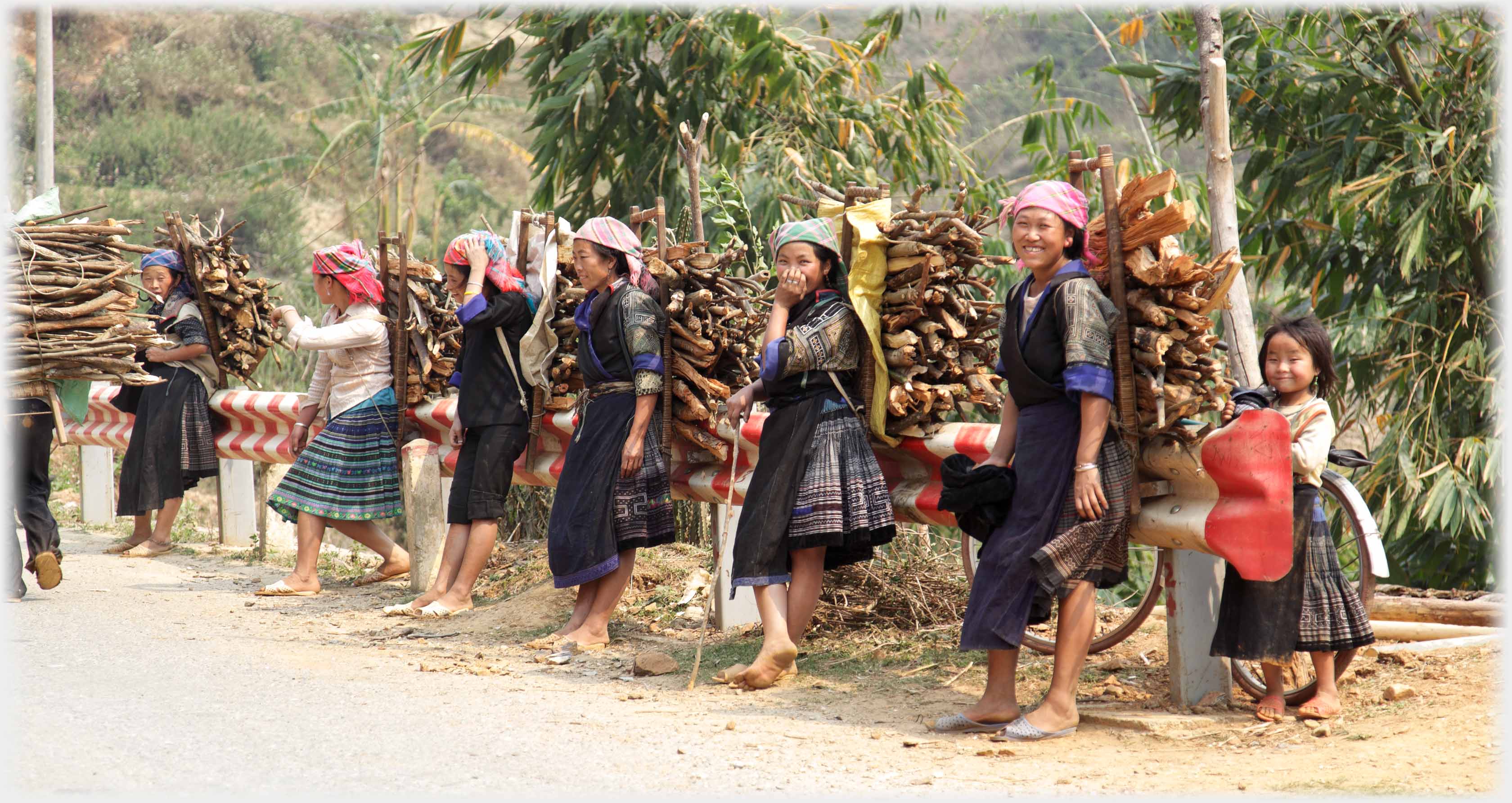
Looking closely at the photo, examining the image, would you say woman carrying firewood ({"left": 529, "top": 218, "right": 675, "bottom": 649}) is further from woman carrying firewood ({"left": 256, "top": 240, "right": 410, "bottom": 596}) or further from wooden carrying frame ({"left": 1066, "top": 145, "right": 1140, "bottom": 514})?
wooden carrying frame ({"left": 1066, "top": 145, "right": 1140, "bottom": 514})

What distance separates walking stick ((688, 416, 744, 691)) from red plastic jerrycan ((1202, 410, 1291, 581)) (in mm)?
1942

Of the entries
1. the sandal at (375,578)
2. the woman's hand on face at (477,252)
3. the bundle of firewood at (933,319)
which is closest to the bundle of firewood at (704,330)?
the bundle of firewood at (933,319)

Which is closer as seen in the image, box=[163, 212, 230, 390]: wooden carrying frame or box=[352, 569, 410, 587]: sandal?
box=[352, 569, 410, 587]: sandal

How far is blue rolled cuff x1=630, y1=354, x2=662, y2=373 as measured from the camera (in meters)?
6.15

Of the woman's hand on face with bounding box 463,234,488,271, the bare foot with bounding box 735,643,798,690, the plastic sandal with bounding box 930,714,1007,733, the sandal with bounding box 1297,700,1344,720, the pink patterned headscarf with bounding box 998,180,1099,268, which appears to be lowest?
the plastic sandal with bounding box 930,714,1007,733

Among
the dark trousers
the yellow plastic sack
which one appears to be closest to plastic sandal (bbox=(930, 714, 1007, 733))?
the yellow plastic sack

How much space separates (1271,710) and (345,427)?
17.2 ft

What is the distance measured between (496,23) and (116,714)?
48.7 metres

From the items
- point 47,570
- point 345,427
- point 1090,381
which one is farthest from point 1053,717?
point 47,570

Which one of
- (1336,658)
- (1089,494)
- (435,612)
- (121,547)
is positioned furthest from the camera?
(121,547)

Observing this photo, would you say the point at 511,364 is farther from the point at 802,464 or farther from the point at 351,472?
the point at 802,464

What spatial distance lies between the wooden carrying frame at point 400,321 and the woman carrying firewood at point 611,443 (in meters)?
1.69

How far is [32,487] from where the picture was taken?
7.09m

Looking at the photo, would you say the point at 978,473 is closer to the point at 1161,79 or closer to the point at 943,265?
the point at 943,265
